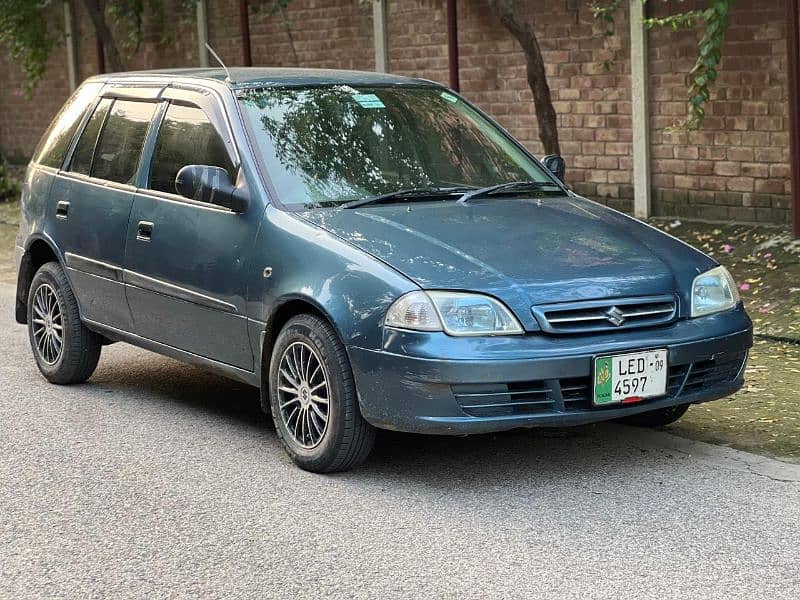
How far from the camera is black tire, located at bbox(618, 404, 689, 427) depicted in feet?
21.4

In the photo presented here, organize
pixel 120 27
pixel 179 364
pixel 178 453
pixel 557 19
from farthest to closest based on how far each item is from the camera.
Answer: pixel 120 27 < pixel 557 19 < pixel 179 364 < pixel 178 453

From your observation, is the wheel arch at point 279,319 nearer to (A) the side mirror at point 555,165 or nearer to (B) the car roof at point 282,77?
(B) the car roof at point 282,77

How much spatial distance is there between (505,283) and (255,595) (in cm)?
166

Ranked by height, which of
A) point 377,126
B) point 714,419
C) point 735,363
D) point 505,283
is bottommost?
point 714,419

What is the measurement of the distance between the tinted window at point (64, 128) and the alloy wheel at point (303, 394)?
2.54 meters

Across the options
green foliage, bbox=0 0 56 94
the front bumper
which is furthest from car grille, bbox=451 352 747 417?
green foliage, bbox=0 0 56 94

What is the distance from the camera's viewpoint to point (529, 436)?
6574 mm

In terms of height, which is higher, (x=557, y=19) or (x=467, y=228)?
(x=557, y=19)

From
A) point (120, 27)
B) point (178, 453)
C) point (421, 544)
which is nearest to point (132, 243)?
point (178, 453)

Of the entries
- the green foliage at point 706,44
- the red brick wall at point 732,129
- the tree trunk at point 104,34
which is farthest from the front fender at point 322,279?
the tree trunk at point 104,34

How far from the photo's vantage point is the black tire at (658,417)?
654cm

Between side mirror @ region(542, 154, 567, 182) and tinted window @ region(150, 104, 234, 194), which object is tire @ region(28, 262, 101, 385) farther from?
side mirror @ region(542, 154, 567, 182)

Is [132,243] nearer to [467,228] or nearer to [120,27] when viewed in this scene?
[467,228]

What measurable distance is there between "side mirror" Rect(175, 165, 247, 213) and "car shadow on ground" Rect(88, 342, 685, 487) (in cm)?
113
